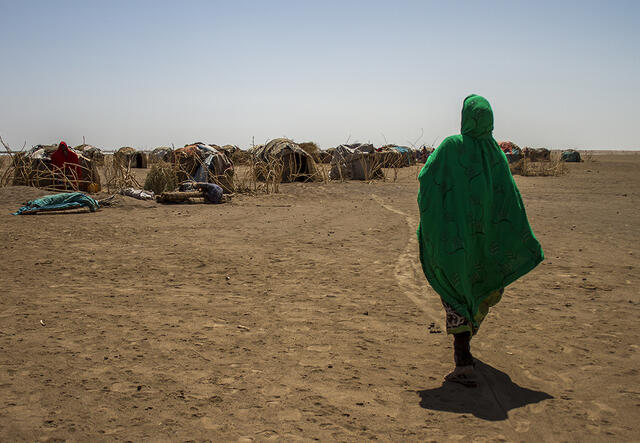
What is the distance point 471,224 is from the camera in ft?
10.3

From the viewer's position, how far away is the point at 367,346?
150 inches

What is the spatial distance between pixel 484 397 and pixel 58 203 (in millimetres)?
9976

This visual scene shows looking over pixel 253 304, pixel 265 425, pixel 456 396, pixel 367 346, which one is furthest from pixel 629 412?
pixel 253 304

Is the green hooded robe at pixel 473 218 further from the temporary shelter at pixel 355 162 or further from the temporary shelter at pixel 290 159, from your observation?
the temporary shelter at pixel 355 162

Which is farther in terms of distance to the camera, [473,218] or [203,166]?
[203,166]

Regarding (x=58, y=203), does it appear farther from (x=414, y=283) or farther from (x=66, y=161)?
(x=414, y=283)

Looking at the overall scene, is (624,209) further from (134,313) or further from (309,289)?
(134,313)

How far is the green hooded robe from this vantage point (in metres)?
3.10

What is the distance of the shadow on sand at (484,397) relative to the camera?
113 inches

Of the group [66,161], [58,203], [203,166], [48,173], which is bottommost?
[58,203]

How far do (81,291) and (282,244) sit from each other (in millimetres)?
3171

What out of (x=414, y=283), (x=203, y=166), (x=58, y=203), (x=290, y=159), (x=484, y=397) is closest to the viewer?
(x=484, y=397)

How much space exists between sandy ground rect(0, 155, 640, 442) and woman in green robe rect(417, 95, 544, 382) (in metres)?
0.49

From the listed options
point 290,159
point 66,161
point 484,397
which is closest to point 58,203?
point 66,161
